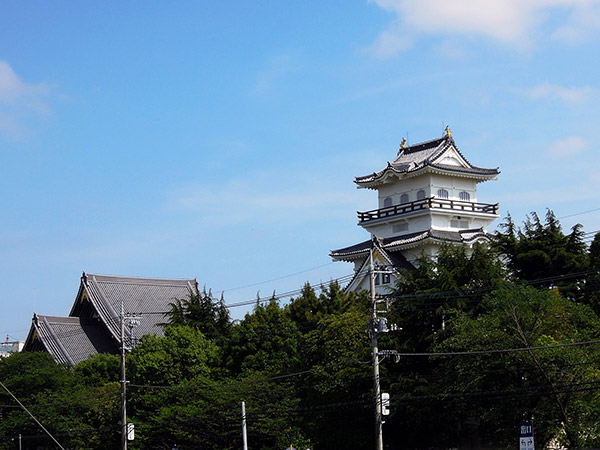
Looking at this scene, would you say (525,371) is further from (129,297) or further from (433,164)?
(129,297)

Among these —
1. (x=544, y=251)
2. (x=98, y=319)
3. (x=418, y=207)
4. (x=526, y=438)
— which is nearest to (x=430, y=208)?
(x=418, y=207)

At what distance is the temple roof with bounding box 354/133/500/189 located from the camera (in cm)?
6469

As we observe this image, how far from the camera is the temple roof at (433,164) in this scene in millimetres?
64688

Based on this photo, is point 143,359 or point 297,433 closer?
point 297,433

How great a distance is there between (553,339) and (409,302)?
817cm

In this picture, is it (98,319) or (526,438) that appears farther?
(98,319)

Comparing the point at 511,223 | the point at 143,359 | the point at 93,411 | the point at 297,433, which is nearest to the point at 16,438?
the point at 93,411

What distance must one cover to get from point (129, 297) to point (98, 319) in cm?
293

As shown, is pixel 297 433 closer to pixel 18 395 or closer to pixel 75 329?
pixel 18 395

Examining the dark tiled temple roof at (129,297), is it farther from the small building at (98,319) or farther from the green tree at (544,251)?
the green tree at (544,251)

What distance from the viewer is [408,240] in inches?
2429

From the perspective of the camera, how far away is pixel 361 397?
40.3 m

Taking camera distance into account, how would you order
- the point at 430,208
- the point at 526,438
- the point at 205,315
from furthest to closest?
1. the point at 430,208
2. the point at 205,315
3. the point at 526,438

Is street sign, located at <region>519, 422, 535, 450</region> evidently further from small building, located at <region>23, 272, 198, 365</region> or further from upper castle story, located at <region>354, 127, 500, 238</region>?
small building, located at <region>23, 272, 198, 365</region>
